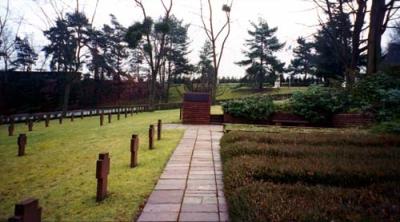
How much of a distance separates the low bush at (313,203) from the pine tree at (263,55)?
45769mm

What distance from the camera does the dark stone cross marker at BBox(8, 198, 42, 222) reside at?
10.0 ft

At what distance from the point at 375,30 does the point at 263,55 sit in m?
35.1

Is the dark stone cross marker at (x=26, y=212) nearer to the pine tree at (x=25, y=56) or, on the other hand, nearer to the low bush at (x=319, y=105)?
the low bush at (x=319, y=105)

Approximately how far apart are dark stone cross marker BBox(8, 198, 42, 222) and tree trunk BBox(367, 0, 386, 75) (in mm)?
13711

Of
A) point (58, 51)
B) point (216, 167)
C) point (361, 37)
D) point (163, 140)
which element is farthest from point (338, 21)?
point (58, 51)

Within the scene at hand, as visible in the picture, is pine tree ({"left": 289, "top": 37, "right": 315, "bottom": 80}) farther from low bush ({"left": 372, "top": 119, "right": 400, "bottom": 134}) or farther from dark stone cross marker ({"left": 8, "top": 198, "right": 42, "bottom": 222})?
dark stone cross marker ({"left": 8, "top": 198, "right": 42, "bottom": 222})

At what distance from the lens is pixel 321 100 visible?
14664mm

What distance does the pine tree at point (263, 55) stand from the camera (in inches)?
1932

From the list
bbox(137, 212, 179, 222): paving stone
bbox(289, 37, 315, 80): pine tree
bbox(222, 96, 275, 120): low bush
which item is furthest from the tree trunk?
bbox(289, 37, 315, 80): pine tree

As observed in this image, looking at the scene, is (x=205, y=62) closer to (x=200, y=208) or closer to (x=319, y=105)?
(x=319, y=105)

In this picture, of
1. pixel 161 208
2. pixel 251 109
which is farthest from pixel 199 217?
pixel 251 109

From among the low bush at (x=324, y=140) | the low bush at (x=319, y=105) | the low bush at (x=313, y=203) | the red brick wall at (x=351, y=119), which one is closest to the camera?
the low bush at (x=313, y=203)

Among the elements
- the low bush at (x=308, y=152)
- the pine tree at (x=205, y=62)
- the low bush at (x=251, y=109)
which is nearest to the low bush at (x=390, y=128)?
the low bush at (x=308, y=152)

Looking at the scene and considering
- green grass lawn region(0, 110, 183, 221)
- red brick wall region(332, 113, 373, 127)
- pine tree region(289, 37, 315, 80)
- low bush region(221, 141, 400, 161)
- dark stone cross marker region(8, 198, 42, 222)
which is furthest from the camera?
pine tree region(289, 37, 315, 80)
